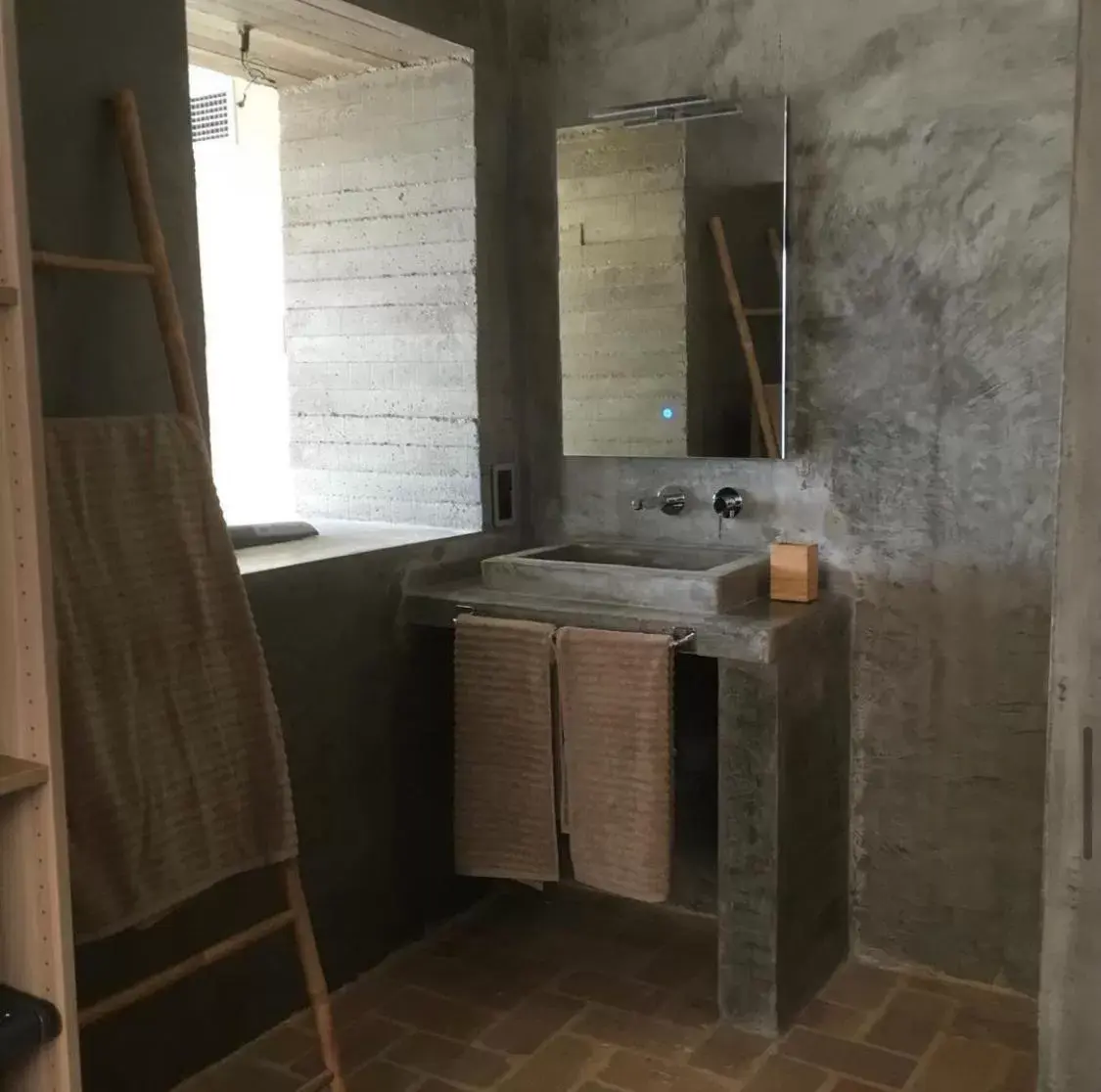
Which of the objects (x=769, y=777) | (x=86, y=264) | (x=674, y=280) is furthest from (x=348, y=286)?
(x=769, y=777)

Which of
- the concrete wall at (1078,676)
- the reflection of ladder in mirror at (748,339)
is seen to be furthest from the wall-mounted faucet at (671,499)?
the concrete wall at (1078,676)

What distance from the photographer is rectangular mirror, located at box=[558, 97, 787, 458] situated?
3006 millimetres

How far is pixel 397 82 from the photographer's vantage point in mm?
3281

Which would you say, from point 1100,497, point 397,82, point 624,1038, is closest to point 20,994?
point 624,1038

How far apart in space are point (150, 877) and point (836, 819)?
1.64 m

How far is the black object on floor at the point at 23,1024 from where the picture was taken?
65.0 inches

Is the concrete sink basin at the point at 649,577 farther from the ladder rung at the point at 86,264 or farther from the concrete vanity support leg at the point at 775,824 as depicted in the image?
the ladder rung at the point at 86,264

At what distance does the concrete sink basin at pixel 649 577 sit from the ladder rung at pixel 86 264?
1.17 meters

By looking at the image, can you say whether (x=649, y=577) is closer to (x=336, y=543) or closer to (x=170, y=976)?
(x=336, y=543)

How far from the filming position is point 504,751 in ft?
9.53

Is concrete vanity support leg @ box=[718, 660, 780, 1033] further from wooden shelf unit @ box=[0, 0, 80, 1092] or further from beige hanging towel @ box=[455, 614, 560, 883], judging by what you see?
wooden shelf unit @ box=[0, 0, 80, 1092]

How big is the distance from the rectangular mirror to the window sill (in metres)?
0.50

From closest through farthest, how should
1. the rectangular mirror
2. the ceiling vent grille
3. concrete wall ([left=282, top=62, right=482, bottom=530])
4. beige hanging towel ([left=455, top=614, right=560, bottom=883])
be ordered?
beige hanging towel ([left=455, top=614, right=560, bottom=883]) → the rectangular mirror → concrete wall ([left=282, top=62, right=482, bottom=530]) → the ceiling vent grille

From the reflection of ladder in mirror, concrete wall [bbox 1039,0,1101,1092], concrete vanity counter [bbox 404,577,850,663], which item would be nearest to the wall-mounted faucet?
the reflection of ladder in mirror
